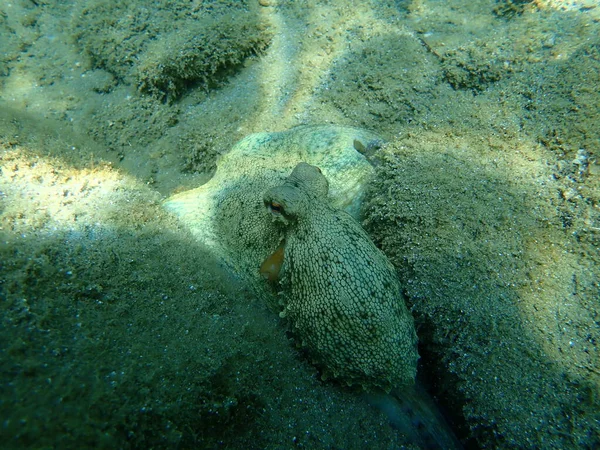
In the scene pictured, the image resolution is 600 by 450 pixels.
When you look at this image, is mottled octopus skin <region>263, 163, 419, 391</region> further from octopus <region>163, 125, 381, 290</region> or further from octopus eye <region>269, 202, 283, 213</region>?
octopus <region>163, 125, 381, 290</region>

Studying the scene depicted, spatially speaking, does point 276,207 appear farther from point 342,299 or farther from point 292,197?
point 342,299

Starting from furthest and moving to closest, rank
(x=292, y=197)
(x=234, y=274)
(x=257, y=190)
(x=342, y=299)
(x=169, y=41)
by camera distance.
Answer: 1. (x=169, y=41)
2. (x=257, y=190)
3. (x=234, y=274)
4. (x=292, y=197)
5. (x=342, y=299)

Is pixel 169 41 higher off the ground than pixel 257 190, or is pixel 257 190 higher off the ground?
pixel 169 41

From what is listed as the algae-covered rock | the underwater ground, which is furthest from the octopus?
the algae-covered rock

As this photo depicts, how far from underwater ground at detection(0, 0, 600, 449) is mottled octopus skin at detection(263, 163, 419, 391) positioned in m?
0.27

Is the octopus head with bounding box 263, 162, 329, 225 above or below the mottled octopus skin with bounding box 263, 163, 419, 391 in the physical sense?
above

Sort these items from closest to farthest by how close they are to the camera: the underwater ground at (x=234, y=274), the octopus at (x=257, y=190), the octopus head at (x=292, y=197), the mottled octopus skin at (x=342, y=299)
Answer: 1. the underwater ground at (x=234, y=274)
2. the mottled octopus skin at (x=342, y=299)
3. the octopus head at (x=292, y=197)
4. the octopus at (x=257, y=190)

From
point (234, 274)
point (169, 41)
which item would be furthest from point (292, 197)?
point (169, 41)

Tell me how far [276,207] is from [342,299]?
0.96 metres

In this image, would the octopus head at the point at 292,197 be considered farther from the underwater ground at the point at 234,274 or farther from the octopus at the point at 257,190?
the underwater ground at the point at 234,274

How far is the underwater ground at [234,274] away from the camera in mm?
1888

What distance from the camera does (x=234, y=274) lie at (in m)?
3.16

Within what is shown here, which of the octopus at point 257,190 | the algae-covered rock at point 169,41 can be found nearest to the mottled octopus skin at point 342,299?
Answer: the octopus at point 257,190

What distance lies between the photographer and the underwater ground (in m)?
1.89
